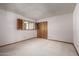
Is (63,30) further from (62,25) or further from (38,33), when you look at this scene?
(38,33)

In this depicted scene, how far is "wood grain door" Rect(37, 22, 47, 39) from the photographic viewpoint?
20.9 ft

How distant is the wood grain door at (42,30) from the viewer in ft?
20.9

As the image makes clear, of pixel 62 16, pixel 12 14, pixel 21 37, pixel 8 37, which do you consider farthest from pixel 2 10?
pixel 62 16

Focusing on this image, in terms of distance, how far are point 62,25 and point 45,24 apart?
2045mm

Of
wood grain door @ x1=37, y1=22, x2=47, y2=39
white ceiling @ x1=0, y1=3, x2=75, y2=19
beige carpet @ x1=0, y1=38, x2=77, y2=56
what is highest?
white ceiling @ x1=0, y1=3, x2=75, y2=19

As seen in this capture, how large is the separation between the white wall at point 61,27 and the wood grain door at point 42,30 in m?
0.68

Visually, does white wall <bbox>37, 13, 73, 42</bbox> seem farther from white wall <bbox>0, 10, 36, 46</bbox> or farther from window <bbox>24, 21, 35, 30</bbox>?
white wall <bbox>0, 10, 36, 46</bbox>

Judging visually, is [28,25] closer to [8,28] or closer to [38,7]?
[8,28]

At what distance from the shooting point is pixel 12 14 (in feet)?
13.6

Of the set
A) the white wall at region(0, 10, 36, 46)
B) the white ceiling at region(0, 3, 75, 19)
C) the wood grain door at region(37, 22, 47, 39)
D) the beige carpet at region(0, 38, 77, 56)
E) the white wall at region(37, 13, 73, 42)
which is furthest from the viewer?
the wood grain door at region(37, 22, 47, 39)

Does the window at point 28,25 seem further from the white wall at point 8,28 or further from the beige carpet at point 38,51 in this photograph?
the beige carpet at point 38,51

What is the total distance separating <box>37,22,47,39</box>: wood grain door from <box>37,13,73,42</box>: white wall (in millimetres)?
681

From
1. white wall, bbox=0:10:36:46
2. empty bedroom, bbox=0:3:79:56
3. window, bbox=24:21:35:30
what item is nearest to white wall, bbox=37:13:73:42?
empty bedroom, bbox=0:3:79:56

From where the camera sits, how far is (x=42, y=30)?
6652mm
